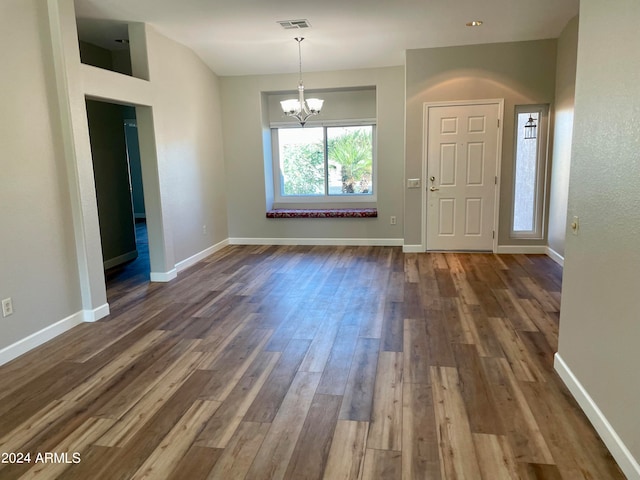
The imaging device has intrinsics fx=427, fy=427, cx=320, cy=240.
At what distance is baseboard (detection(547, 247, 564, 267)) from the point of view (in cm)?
517

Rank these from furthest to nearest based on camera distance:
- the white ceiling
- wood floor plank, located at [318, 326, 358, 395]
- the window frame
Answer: the window frame < the white ceiling < wood floor plank, located at [318, 326, 358, 395]

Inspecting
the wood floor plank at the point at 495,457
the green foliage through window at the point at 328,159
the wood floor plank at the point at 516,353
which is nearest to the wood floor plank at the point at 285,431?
the wood floor plank at the point at 495,457

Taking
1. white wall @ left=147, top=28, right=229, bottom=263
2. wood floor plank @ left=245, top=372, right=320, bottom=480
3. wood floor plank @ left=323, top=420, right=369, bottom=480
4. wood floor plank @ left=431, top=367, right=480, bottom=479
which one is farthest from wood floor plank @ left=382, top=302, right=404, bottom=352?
white wall @ left=147, top=28, right=229, bottom=263

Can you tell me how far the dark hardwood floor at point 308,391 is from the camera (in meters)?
1.92

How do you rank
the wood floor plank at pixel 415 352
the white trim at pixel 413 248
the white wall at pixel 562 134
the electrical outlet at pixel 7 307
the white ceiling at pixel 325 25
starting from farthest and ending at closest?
the white trim at pixel 413 248
the white wall at pixel 562 134
the white ceiling at pixel 325 25
the electrical outlet at pixel 7 307
the wood floor plank at pixel 415 352

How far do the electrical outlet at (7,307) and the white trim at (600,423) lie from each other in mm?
3653

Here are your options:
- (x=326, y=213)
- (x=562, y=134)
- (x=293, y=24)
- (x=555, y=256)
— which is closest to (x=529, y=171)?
(x=562, y=134)

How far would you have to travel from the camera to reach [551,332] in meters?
3.23

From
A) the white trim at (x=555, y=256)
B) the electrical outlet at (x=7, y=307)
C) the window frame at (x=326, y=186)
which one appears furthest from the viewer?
the window frame at (x=326, y=186)

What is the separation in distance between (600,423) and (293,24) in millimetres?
4512

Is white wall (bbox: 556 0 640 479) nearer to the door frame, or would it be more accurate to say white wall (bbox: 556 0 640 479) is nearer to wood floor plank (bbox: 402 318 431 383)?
wood floor plank (bbox: 402 318 431 383)

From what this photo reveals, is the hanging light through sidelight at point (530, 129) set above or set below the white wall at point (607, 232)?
above

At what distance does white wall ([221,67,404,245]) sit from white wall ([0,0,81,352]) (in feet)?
11.2

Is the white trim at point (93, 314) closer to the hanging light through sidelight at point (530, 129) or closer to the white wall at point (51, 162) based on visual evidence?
the white wall at point (51, 162)
